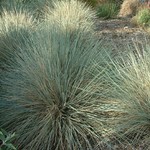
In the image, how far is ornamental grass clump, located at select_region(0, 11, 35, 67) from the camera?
19.3 ft

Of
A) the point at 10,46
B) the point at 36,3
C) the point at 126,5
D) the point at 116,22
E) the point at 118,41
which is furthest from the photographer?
the point at 126,5

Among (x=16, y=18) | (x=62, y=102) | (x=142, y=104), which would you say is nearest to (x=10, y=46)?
(x=16, y=18)

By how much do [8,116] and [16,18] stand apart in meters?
2.83

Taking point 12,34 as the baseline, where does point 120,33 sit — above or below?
below

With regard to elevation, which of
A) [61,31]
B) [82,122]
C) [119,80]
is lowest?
[82,122]

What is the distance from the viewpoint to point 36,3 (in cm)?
915

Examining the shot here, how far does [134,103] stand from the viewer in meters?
3.72

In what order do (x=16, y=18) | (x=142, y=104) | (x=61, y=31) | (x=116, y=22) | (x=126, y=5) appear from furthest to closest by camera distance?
(x=126, y=5)
(x=116, y=22)
(x=16, y=18)
(x=61, y=31)
(x=142, y=104)

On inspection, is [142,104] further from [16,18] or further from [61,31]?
[16,18]

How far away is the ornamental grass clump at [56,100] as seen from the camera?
12.9ft

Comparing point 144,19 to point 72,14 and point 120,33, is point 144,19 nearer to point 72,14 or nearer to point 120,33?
point 120,33

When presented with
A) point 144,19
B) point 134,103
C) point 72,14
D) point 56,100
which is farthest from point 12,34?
point 144,19

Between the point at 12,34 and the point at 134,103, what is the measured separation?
9.89 ft

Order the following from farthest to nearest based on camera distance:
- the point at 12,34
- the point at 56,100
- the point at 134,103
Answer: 1. the point at 12,34
2. the point at 56,100
3. the point at 134,103
